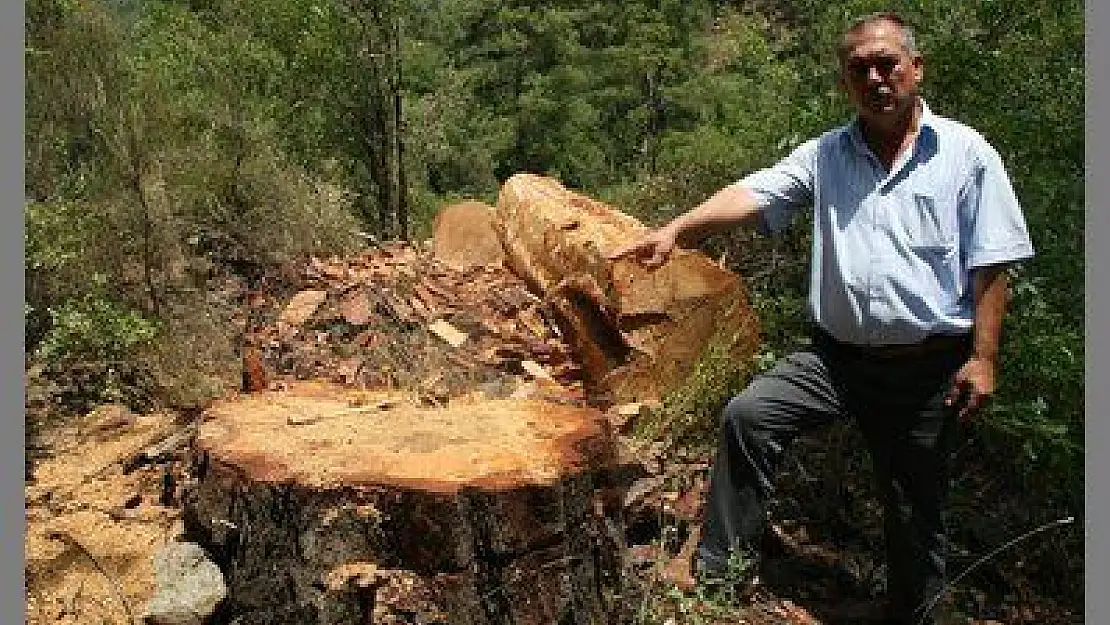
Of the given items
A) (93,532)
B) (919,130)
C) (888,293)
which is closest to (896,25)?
(919,130)

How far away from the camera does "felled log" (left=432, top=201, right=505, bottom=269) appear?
7.48 metres

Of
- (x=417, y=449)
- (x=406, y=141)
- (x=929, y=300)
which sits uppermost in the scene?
(x=406, y=141)

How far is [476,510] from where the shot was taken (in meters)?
3.37

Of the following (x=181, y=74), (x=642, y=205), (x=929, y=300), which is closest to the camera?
(x=929, y=300)

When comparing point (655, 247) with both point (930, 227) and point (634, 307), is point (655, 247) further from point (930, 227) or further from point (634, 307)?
point (634, 307)

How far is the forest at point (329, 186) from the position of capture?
4.48 m

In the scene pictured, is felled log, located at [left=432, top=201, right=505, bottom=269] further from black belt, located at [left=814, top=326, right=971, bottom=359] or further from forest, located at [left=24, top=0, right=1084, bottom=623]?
black belt, located at [left=814, top=326, right=971, bottom=359]

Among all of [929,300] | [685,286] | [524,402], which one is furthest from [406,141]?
[929,300]

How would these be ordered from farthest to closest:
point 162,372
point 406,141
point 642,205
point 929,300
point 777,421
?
point 406,141 < point 642,205 < point 162,372 < point 777,421 < point 929,300

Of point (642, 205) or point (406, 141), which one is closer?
point (642, 205)

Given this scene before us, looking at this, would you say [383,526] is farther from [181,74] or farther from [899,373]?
[181,74]

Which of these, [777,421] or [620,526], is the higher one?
[777,421]

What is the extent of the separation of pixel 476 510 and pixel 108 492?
2.21m

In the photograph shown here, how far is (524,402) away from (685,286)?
143cm
